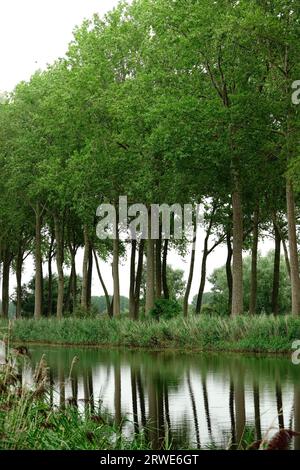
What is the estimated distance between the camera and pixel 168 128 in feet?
127

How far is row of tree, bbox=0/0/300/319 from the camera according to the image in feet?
120

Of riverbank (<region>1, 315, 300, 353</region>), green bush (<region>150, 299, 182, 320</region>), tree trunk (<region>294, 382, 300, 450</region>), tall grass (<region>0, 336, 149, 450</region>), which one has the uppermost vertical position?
green bush (<region>150, 299, 182, 320</region>)

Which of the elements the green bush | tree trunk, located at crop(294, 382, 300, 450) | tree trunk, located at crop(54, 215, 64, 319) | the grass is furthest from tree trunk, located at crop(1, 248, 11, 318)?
the grass

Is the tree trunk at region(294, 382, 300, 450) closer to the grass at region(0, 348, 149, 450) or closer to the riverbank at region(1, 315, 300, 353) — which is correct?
the grass at region(0, 348, 149, 450)

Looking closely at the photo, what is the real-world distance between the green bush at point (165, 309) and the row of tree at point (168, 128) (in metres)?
1.68

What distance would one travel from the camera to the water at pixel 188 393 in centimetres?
1355

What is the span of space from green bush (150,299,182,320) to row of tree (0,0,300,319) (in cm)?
168

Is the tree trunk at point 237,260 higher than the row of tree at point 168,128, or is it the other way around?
the row of tree at point 168,128

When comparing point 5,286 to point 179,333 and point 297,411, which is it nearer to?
point 179,333

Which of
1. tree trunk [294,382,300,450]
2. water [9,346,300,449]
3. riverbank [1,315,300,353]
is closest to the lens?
tree trunk [294,382,300,450]

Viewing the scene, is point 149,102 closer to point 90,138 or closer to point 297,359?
point 90,138

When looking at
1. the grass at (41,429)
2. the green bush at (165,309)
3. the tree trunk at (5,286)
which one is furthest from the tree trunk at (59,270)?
the grass at (41,429)

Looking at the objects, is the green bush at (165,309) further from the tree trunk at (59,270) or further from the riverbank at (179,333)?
the tree trunk at (59,270)
